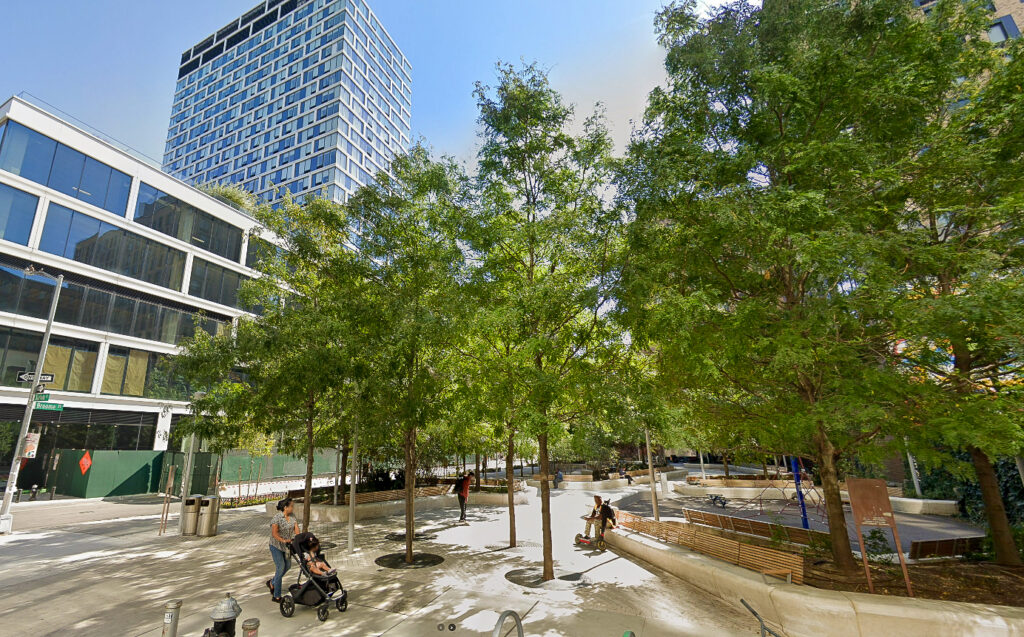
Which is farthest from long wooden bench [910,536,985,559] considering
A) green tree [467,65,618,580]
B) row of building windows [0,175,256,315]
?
row of building windows [0,175,256,315]

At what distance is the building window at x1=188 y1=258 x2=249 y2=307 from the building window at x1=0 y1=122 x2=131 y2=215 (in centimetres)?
582

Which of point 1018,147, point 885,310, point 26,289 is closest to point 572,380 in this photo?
point 885,310

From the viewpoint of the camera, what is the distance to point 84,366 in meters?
27.1

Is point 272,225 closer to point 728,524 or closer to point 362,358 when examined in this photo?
point 362,358

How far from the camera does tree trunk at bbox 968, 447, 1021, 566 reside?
866 cm

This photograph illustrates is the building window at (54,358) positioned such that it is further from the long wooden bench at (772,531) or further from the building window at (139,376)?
the long wooden bench at (772,531)

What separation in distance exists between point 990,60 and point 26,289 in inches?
1534

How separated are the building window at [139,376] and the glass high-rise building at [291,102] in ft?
136

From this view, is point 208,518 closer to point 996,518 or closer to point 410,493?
point 410,493

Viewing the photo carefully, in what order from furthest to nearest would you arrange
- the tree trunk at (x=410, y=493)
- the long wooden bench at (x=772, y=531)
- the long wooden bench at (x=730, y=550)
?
1. the tree trunk at (x=410, y=493)
2. the long wooden bench at (x=772, y=531)
3. the long wooden bench at (x=730, y=550)

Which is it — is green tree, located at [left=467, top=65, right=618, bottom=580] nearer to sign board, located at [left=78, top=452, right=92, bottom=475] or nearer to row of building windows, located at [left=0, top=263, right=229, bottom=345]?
row of building windows, located at [left=0, top=263, right=229, bottom=345]

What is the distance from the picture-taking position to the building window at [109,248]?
26339mm

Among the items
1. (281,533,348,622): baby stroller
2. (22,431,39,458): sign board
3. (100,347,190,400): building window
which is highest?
(100,347,190,400): building window

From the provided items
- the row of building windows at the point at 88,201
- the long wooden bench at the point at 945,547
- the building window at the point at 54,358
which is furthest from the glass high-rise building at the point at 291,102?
the long wooden bench at the point at 945,547
